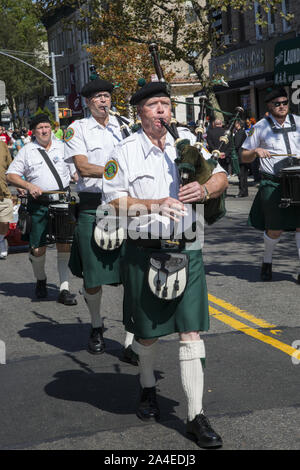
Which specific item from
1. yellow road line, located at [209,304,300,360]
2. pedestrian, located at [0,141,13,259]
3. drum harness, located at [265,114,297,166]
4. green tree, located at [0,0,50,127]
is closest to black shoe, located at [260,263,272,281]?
drum harness, located at [265,114,297,166]

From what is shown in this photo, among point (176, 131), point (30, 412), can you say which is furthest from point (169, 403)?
point (176, 131)

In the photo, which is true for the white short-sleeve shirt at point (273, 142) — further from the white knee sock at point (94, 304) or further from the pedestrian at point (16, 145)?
the pedestrian at point (16, 145)

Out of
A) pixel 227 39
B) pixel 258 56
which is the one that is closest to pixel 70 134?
pixel 258 56

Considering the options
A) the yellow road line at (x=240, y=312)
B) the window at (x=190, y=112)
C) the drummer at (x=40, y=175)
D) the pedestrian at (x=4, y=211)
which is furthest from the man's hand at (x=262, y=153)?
the window at (x=190, y=112)

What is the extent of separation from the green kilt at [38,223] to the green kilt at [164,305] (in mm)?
4531

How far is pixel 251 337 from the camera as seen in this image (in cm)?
689

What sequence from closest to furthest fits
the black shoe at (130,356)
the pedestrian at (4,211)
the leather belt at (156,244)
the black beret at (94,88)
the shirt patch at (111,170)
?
the leather belt at (156,244) → the shirt patch at (111,170) → the black shoe at (130,356) → the black beret at (94,88) → the pedestrian at (4,211)

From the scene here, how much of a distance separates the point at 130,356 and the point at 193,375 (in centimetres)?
186

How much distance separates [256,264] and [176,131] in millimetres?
6222

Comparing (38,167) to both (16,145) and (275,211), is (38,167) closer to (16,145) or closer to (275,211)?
(275,211)

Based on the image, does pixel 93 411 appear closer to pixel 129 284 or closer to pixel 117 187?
pixel 129 284

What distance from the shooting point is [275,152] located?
9156mm

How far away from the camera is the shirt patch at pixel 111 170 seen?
474 cm

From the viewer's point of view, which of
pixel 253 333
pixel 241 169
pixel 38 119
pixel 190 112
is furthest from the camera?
pixel 190 112
